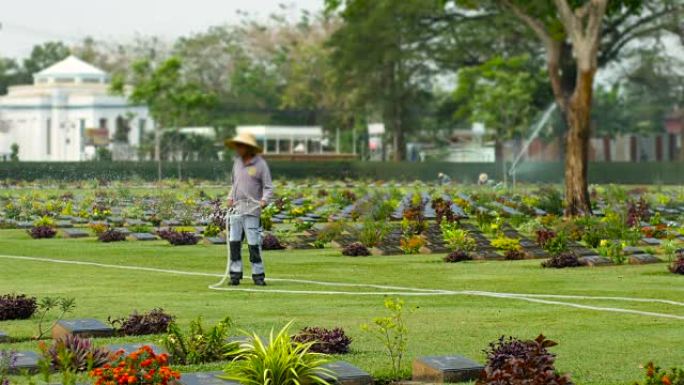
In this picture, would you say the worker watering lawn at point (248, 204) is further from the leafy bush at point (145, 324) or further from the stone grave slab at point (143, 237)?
the stone grave slab at point (143, 237)

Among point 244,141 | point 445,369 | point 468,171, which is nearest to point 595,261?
point 244,141

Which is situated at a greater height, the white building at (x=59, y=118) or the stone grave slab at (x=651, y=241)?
the white building at (x=59, y=118)

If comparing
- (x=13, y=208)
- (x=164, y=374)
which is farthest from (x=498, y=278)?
(x=13, y=208)

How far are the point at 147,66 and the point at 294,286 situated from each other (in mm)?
77155

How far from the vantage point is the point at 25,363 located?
34.0 ft

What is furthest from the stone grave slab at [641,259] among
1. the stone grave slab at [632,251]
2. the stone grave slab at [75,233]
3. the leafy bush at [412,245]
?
the stone grave slab at [75,233]

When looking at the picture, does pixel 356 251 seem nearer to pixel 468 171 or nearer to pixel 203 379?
pixel 203 379

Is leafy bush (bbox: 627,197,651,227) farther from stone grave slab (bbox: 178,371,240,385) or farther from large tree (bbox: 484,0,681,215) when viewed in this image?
stone grave slab (bbox: 178,371,240,385)

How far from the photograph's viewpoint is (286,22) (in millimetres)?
136750

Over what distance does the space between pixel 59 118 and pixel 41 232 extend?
88256 millimetres

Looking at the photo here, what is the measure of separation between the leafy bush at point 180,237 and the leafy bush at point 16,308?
12.1 metres

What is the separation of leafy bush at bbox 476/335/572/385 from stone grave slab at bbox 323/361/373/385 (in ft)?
2.79

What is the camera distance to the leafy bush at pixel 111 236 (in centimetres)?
2745

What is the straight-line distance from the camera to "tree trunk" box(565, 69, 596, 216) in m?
34.1
